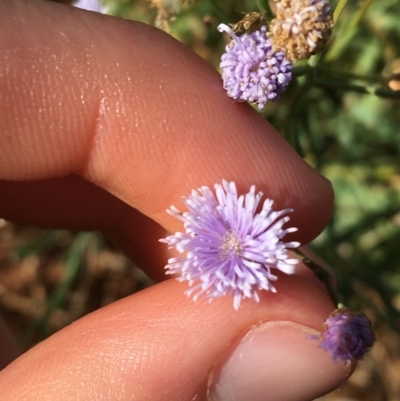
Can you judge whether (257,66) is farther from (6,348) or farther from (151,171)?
(6,348)

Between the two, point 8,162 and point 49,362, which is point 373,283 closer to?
point 49,362

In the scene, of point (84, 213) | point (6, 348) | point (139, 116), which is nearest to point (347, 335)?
point (139, 116)

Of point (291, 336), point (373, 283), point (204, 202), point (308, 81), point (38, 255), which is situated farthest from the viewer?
point (38, 255)

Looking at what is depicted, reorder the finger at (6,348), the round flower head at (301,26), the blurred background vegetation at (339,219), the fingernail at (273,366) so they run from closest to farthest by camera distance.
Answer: the round flower head at (301,26) < the fingernail at (273,366) < the finger at (6,348) < the blurred background vegetation at (339,219)

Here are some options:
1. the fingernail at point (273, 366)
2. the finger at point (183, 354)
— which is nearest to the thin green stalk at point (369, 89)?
the finger at point (183, 354)

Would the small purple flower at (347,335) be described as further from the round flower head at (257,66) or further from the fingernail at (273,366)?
the round flower head at (257,66)

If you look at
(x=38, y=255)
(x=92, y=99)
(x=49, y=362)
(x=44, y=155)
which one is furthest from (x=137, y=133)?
(x=38, y=255)
